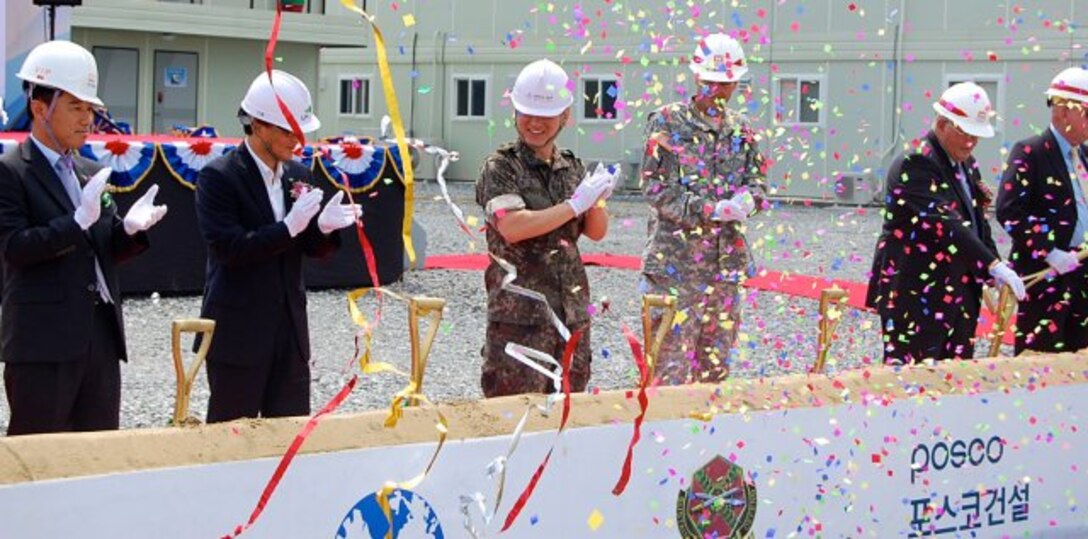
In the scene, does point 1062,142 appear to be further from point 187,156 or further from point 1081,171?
point 187,156

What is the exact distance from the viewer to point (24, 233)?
16.7 feet

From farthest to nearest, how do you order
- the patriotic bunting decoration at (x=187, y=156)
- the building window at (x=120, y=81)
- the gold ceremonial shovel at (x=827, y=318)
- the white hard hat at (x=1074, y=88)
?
the building window at (x=120, y=81), the patriotic bunting decoration at (x=187, y=156), the white hard hat at (x=1074, y=88), the gold ceremonial shovel at (x=827, y=318)

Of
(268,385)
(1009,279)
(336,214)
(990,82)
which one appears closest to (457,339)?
(1009,279)

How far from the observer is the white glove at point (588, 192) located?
19.4 feet

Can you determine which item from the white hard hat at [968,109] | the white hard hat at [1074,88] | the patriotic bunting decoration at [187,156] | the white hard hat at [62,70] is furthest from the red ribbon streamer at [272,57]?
the patriotic bunting decoration at [187,156]

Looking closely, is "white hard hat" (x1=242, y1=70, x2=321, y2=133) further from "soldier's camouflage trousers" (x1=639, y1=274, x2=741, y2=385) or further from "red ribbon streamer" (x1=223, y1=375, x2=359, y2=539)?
"soldier's camouflage trousers" (x1=639, y1=274, x2=741, y2=385)

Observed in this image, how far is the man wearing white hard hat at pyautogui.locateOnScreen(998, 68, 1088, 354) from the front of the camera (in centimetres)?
806

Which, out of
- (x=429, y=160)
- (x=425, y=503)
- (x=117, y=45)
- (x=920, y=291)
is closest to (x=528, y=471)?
(x=425, y=503)

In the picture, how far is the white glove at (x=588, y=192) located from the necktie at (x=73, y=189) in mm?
1598

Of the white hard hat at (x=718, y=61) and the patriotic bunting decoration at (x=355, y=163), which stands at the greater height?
the white hard hat at (x=718, y=61)

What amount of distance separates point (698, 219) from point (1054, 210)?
2.03m

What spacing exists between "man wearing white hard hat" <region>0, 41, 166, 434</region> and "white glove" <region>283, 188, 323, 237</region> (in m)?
0.41

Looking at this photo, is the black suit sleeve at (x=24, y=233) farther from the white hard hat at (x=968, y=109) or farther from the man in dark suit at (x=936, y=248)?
the white hard hat at (x=968, y=109)

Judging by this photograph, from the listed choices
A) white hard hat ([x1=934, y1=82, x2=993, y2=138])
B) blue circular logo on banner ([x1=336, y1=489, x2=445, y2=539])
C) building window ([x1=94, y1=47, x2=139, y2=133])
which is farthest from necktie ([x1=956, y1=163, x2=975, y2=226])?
building window ([x1=94, y1=47, x2=139, y2=133])
